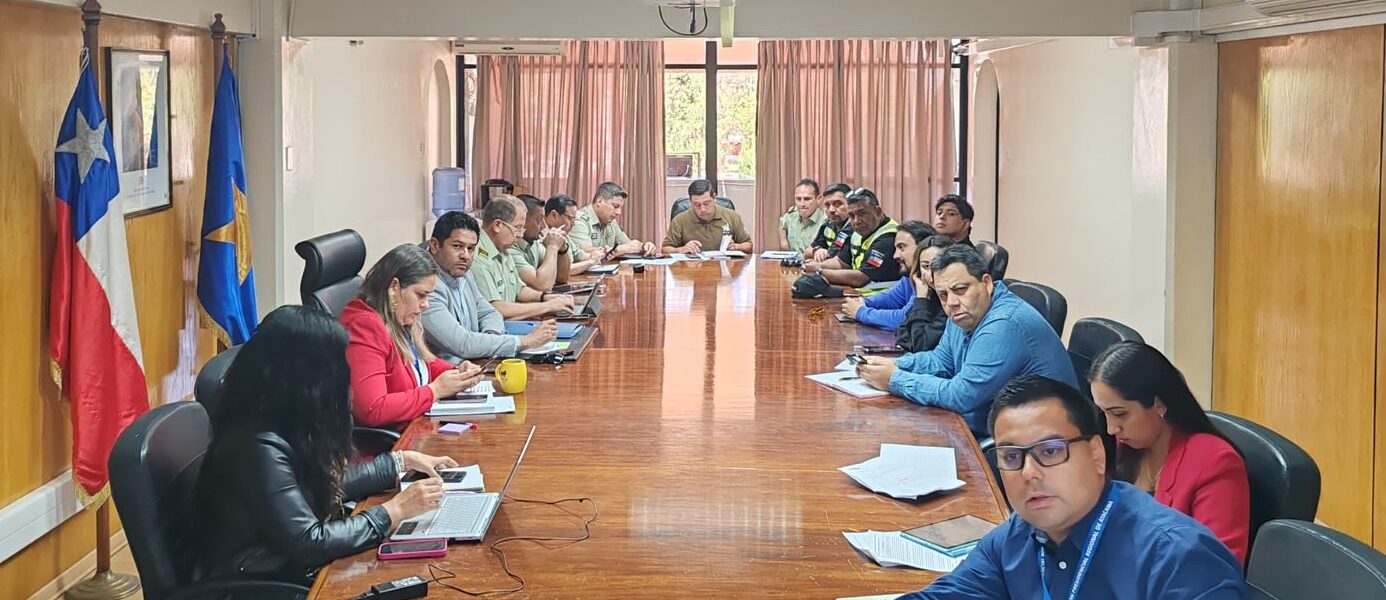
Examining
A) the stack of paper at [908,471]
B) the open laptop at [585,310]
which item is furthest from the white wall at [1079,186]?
the stack of paper at [908,471]

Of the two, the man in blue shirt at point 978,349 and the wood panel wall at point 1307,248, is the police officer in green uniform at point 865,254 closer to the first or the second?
the wood panel wall at point 1307,248

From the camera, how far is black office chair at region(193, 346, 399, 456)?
3.57 metres

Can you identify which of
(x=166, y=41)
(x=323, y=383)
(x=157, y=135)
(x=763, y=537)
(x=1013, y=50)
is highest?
(x=1013, y=50)

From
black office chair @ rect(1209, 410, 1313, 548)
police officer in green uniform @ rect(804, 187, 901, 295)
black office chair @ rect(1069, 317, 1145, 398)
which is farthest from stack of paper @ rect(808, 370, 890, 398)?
police officer in green uniform @ rect(804, 187, 901, 295)

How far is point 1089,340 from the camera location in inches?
172

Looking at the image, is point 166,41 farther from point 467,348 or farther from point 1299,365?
point 1299,365

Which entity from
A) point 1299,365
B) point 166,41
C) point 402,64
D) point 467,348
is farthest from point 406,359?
point 402,64

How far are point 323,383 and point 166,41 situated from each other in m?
2.76

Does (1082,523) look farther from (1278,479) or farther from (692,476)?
(692,476)

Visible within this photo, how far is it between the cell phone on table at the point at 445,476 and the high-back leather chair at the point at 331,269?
138 cm

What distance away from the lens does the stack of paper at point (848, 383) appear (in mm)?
4160

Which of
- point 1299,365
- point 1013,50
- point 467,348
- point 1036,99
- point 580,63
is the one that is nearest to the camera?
point 467,348

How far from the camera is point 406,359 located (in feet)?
14.0

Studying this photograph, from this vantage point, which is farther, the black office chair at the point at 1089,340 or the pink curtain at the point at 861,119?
the pink curtain at the point at 861,119
